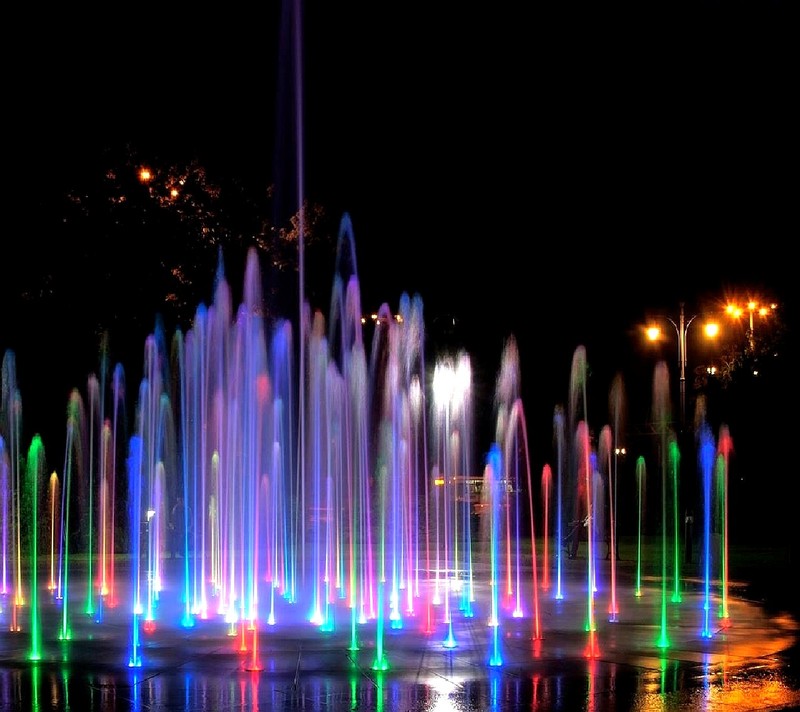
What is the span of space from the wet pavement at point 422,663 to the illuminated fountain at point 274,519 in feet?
0.37

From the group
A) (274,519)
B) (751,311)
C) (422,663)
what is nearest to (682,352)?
(751,311)

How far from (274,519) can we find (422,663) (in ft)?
47.8

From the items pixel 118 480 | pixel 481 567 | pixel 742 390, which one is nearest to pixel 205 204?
pixel 118 480

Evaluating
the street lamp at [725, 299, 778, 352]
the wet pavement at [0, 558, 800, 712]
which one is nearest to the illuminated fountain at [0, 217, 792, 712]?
the wet pavement at [0, 558, 800, 712]

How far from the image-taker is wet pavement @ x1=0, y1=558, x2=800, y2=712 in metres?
9.83

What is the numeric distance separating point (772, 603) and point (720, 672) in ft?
23.6

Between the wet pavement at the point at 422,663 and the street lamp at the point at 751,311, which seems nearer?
the wet pavement at the point at 422,663

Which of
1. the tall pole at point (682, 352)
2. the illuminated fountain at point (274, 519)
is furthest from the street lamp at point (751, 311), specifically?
the tall pole at point (682, 352)

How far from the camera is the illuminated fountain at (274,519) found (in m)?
14.6

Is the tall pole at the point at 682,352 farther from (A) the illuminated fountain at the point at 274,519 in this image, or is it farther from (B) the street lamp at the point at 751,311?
(B) the street lamp at the point at 751,311

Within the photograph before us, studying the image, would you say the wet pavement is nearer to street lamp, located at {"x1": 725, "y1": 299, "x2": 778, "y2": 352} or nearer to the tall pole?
the tall pole

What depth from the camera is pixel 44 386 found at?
91.9 ft

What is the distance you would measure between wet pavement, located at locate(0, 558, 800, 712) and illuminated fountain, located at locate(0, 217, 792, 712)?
114 millimetres

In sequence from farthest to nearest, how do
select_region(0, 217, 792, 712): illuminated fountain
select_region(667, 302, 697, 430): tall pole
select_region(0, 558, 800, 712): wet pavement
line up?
select_region(667, 302, 697, 430): tall pole, select_region(0, 217, 792, 712): illuminated fountain, select_region(0, 558, 800, 712): wet pavement
